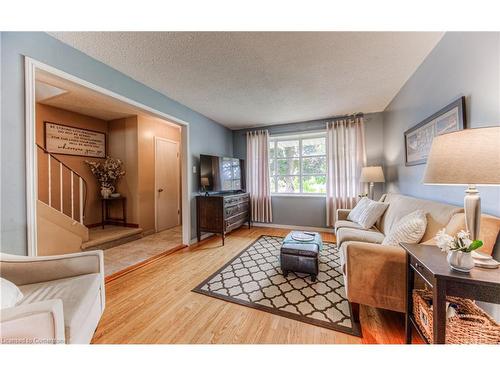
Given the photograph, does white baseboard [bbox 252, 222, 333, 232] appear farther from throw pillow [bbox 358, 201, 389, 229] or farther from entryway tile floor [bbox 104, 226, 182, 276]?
entryway tile floor [bbox 104, 226, 182, 276]

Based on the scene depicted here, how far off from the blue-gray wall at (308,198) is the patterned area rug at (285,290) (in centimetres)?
144

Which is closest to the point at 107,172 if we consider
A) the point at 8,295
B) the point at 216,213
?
the point at 216,213

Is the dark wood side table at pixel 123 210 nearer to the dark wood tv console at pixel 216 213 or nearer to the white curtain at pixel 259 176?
the dark wood tv console at pixel 216 213

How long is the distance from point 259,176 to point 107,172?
10.4 ft

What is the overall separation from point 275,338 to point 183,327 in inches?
27.1

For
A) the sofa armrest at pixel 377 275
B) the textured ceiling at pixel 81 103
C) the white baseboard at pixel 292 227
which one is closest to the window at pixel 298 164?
the white baseboard at pixel 292 227

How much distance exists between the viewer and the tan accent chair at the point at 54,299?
72 centimetres

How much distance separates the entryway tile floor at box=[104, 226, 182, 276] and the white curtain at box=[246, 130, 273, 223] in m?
1.81

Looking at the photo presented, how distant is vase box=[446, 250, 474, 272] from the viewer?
0.88 meters

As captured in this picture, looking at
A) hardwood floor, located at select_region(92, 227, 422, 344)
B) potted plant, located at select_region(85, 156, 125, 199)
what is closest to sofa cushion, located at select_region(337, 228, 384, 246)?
hardwood floor, located at select_region(92, 227, 422, 344)
